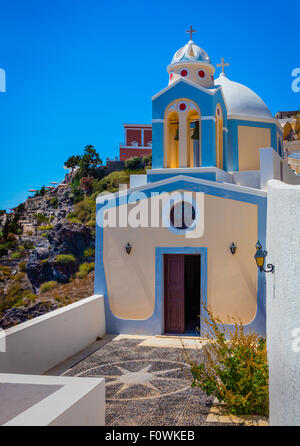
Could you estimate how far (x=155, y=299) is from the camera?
11.7 meters

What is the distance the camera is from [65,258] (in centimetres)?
3812

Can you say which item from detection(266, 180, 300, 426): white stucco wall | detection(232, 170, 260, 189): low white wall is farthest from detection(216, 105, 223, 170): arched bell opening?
detection(266, 180, 300, 426): white stucco wall

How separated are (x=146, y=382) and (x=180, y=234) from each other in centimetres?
445

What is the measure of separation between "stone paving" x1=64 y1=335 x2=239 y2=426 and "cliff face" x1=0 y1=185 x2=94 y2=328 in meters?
16.7

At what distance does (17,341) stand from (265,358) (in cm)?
435

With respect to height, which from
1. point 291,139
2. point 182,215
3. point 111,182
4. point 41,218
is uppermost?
point 291,139

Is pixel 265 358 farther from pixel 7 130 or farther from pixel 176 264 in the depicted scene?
pixel 7 130

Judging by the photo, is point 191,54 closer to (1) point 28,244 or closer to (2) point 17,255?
(2) point 17,255

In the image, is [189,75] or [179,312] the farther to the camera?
[189,75]

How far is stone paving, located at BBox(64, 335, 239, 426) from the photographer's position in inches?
261

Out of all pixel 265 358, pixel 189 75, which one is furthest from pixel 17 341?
pixel 189 75

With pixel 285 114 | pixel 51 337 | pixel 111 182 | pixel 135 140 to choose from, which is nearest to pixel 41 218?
pixel 111 182

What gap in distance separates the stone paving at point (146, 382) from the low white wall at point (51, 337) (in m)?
0.52

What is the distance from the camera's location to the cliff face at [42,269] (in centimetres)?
2955
